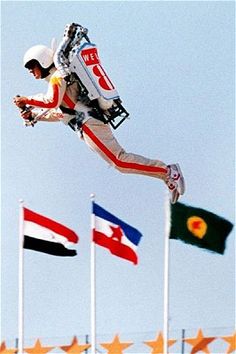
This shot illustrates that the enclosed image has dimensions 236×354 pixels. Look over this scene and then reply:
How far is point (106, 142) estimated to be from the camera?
56.2ft

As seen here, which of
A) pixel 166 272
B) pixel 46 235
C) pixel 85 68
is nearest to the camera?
pixel 85 68

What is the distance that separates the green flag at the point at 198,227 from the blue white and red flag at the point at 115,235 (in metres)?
1.61

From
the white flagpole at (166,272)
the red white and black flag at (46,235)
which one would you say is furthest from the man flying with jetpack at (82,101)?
the red white and black flag at (46,235)

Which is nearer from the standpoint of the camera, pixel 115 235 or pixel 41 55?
pixel 41 55

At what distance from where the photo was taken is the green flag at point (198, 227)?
23.6 metres

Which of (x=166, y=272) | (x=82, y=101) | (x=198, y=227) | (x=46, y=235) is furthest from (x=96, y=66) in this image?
(x=46, y=235)

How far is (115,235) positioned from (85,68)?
10469 mm

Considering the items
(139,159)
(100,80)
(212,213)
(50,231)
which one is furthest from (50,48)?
(50,231)

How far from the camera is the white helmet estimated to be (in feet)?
54.7

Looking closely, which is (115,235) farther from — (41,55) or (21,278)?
(41,55)

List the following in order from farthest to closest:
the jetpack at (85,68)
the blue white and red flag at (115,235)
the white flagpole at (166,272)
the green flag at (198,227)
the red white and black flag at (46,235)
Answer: the blue white and red flag at (115,235) < the red white and black flag at (46,235) < the white flagpole at (166,272) < the green flag at (198,227) < the jetpack at (85,68)

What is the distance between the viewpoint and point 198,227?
2470cm

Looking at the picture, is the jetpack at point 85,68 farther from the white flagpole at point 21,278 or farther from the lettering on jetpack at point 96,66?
the white flagpole at point 21,278

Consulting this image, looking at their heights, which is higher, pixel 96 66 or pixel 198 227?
pixel 96 66
